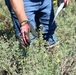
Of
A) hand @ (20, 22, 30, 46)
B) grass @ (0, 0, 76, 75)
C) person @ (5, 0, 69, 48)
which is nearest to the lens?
hand @ (20, 22, 30, 46)

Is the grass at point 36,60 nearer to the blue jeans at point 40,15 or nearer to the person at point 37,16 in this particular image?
the person at point 37,16

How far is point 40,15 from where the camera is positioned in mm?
3357

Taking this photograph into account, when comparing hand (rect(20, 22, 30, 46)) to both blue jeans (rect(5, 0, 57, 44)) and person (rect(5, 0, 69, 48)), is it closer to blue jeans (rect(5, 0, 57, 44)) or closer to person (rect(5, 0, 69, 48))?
person (rect(5, 0, 69, 48))

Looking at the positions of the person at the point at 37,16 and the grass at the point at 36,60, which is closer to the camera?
the grass at the point at 36,60

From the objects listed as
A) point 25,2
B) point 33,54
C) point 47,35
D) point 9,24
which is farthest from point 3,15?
point 33,54

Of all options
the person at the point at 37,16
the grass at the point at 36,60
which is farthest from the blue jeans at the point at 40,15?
the grass at the point at 36,60

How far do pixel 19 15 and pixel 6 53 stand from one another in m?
0.55

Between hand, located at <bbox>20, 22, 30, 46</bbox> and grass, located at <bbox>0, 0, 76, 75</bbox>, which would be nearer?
hand, located at <bbox>20, 22, 30, 46</bbox>

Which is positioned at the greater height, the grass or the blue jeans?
the blue jeans

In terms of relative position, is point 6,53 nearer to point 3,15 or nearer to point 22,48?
point 22,48

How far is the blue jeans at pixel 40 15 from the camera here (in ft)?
10.2

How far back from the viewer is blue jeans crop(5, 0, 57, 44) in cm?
310

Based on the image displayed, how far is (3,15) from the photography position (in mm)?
5012

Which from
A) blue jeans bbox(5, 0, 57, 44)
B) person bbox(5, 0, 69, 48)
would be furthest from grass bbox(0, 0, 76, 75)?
blue jeans bbox(5, 0, 57, 44)
